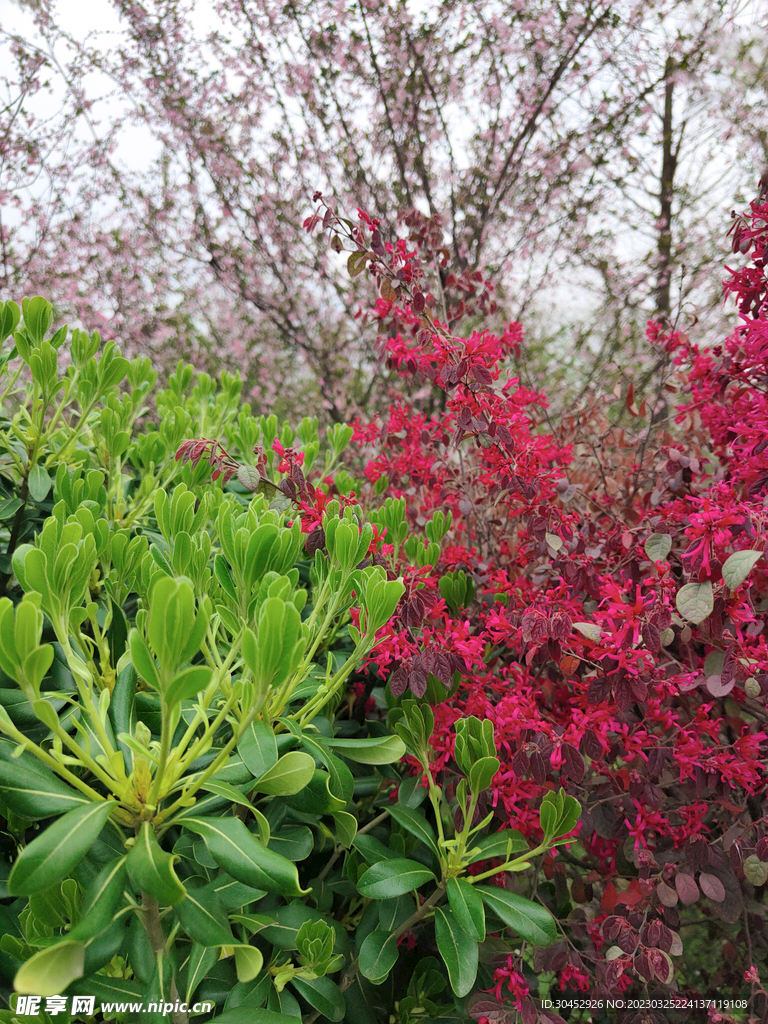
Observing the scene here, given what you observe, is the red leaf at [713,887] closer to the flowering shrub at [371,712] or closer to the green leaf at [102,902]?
the flowering shrub at [371,712]

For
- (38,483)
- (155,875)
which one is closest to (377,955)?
(155,875)

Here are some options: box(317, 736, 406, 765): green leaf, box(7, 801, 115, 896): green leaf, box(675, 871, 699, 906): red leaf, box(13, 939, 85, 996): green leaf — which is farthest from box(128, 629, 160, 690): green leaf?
box(675, 871, 699, 906): red leaf

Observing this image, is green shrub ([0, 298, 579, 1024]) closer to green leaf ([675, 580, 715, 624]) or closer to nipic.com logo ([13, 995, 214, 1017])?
nipic.com logo ([13, 995, 214, 1017])

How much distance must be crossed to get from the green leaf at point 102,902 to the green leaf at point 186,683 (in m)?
0.26

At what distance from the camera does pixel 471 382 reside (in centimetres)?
159

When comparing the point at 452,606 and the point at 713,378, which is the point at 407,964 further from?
the point at 713,378

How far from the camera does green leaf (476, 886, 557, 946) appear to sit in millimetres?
1107

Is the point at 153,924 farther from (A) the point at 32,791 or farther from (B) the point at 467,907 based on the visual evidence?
(B) the point at 467,907

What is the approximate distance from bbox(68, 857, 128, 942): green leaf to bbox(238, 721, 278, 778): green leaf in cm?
19

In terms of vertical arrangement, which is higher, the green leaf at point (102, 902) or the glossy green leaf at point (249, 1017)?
the green leaf at point (102, 902)

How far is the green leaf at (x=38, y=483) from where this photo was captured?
1.50m

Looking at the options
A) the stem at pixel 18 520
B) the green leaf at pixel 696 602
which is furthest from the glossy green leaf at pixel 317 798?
the stem at pixel 18 520

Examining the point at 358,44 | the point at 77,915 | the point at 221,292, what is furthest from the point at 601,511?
the point at 221,292

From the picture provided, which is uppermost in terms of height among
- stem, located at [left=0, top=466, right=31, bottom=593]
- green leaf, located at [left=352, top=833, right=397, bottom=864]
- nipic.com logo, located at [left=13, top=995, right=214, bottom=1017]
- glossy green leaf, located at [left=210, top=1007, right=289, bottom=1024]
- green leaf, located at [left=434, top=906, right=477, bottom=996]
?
stem, located at [left=0, top=466, right=31, bottom=593]
